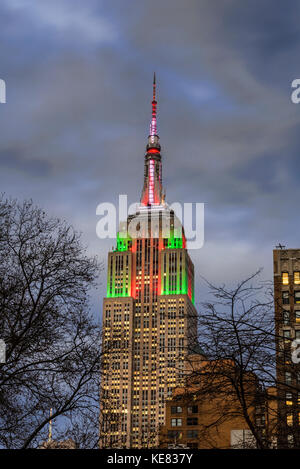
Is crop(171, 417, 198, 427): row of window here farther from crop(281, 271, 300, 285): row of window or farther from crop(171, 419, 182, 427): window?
crop(281, 271, 300, 285): row of window

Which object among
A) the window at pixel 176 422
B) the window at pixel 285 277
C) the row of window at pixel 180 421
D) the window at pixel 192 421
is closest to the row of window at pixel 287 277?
the window at pixel 285 277

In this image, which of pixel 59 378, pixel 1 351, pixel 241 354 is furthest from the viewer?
pixel 59 378

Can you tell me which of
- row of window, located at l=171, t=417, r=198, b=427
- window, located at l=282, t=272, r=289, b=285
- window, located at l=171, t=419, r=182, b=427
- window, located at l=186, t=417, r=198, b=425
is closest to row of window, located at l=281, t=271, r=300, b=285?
window, located at l=282, t=272, r=289, b=285

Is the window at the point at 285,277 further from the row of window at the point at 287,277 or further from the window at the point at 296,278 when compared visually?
the window at the point at 296,278

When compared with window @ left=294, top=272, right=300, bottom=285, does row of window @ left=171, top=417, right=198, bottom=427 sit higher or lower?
lower

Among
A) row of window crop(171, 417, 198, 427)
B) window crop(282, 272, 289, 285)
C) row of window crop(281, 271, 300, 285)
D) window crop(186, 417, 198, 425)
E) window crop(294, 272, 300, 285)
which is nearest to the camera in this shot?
window crop(294, 272, 300, 285)

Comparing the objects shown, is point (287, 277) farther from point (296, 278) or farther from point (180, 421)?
point (180, 421)

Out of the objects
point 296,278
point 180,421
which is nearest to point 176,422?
point 180,421

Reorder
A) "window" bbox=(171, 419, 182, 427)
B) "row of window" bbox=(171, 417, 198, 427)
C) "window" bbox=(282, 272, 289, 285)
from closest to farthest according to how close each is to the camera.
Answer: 1. "window" bbox=(282, 272, 289, 285)
2. "row of window" bbox=(171, 417, 198, 427)
3. "window" bbox=(171, 419, 182, 427)

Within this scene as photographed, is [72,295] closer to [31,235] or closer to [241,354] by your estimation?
[31,235]

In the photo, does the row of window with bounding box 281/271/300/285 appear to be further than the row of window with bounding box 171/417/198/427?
No

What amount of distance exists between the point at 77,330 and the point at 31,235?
3815 millimetres
